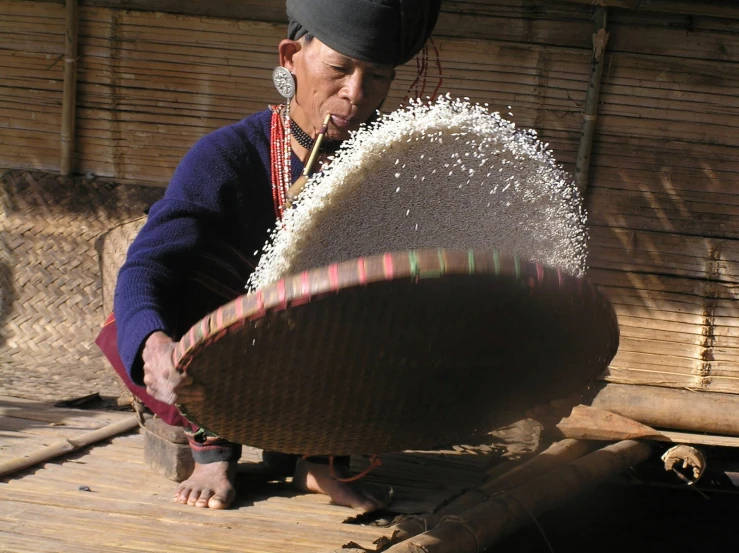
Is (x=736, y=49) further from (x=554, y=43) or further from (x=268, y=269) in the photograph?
(x=268, y=269)

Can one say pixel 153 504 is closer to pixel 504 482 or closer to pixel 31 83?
pixel 504 482

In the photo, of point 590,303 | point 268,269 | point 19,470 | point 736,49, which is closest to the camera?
point 590,303

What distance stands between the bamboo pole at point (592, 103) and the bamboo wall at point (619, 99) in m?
0.06

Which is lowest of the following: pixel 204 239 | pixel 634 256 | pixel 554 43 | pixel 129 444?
pixel 129 444

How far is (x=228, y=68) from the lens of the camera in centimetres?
430

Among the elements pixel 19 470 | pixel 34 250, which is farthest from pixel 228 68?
pixel 19 470

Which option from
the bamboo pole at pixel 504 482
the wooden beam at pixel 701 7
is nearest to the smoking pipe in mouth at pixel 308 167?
the bamboo pole at pixel 504 482

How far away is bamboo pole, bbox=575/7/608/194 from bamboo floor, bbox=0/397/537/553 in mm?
1634

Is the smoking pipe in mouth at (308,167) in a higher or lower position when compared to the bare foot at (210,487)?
higher

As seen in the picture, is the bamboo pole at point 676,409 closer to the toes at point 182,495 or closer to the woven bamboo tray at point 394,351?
the woven bamboo tray at point 394,351

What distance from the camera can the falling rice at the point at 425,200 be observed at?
2.00 meters

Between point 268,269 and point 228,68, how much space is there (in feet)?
8.14

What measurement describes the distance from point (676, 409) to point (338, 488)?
6.06 ft

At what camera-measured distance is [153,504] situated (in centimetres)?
228
